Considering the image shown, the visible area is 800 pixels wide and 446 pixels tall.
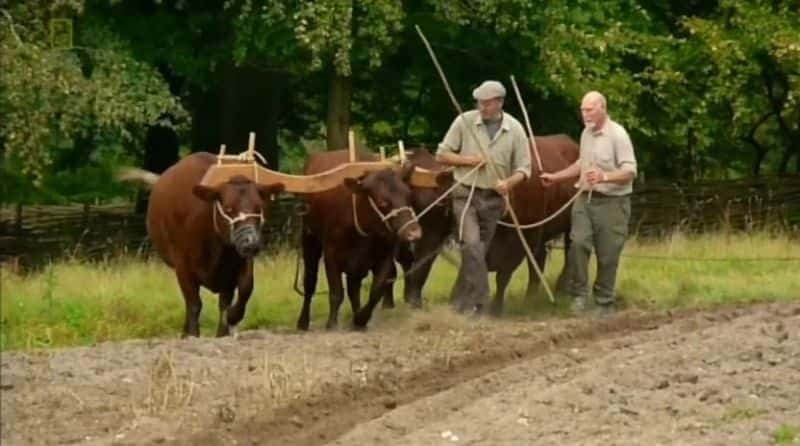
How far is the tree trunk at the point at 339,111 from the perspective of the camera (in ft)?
84.0

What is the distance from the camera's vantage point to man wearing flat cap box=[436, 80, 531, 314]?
55.6ft

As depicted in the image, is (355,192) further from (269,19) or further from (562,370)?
(269,19)

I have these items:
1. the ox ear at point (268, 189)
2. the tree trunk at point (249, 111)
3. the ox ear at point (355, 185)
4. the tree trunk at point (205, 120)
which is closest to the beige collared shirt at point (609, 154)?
the ox ear at point (355, 185)

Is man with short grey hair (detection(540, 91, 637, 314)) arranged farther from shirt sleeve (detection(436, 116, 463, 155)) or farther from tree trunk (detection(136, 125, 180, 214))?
tree trunk (detection(136, 125, 180, 214))

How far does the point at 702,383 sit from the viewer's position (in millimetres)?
11805

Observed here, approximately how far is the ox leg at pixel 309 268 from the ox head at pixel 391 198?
1.22 meters

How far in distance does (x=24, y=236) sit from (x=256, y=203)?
41.5 feet

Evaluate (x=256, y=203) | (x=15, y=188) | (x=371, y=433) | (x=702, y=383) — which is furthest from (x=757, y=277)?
(x=15, y=188)

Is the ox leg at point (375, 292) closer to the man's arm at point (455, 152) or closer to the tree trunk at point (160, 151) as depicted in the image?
the man's arm at point (455, 152)

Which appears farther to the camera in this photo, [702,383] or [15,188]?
[15,188]

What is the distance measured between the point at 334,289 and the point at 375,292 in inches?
23.3

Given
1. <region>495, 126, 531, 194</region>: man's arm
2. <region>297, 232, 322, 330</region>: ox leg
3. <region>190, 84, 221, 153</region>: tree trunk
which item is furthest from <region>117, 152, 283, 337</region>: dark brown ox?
<region>190, 84, 221, 153</region>: tree trunk

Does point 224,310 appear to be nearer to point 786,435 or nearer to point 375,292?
point 375,292

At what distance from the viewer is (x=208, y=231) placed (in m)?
16.4
